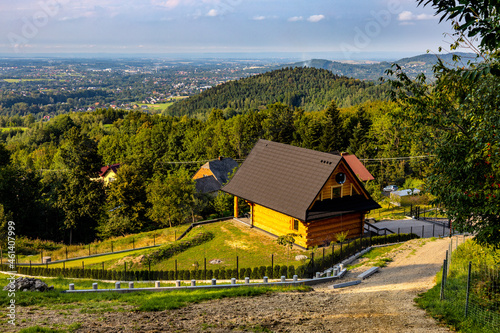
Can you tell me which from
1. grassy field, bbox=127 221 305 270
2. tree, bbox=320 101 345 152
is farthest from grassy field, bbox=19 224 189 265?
tree, bbox=320 101 345 152

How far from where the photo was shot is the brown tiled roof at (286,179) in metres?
25.7

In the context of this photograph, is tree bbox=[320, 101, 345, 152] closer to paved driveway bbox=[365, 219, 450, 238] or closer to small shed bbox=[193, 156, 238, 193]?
small shed bbox=[193, 156, 238, 193]

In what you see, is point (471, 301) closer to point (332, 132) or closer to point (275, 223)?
point (275, 223)

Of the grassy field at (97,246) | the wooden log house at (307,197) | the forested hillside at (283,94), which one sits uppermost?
the forested hillside at (283,94)

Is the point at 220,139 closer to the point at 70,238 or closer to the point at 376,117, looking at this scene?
the point at 376,117

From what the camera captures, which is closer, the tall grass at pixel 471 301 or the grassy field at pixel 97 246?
the tall grass at pixel 471 301

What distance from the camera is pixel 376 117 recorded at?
67.6 meters

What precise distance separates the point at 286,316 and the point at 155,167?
4883 cm

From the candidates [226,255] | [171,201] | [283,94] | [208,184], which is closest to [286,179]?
[226,255]

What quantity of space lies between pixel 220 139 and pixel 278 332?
205 ft

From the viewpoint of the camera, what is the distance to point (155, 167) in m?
57.5

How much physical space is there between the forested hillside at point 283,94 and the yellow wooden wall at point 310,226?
418ft

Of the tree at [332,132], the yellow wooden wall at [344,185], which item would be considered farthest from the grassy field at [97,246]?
the tree at [332,132]

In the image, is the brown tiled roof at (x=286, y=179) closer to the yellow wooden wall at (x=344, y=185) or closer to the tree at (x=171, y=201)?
the yellow wooden wall at (x=344, y=185)
